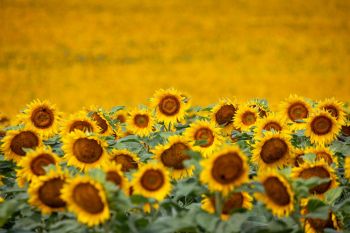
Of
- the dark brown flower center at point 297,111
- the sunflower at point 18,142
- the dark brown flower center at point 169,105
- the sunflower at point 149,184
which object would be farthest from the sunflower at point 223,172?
the dark brown flower center at point 297,111

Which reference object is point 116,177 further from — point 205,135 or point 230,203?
point 205,135

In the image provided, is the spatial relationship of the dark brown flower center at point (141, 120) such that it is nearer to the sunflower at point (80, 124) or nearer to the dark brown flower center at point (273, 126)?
the sunflower at point (80, 124)

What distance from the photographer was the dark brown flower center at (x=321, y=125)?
4.31 meters

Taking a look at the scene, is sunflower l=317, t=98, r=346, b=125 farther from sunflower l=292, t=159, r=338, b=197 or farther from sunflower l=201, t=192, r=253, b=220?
sunflower l=201, t=192, r=253, b=220

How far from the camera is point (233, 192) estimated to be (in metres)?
3.18

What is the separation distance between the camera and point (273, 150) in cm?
387

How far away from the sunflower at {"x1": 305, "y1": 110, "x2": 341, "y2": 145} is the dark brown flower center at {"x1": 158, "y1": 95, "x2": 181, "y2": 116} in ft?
2.88

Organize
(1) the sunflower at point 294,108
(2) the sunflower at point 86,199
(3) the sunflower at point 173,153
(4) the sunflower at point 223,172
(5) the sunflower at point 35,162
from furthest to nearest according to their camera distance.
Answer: (1) the sunflower at point 294,108 < (3) the sunflower at point 173,153 < (5) the sunflower at point 35,162 < (4) the sunflower at point 223,172 < (2) the sunflower at point 86,199

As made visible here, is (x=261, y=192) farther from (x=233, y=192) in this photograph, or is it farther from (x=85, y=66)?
(x=85, y=66)

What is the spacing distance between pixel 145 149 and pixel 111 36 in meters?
20.6

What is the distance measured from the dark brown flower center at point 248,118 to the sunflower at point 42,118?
119 cm

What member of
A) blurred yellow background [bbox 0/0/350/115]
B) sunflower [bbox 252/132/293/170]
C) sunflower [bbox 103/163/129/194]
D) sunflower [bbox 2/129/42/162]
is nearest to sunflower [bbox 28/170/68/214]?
sunflower [bbox 103/163/129/194]

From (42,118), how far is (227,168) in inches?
70.3

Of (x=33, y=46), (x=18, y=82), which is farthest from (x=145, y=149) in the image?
(x=33, y=46)
